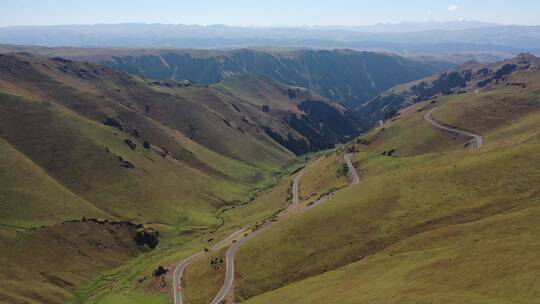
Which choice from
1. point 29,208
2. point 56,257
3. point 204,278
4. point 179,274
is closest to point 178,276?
point 179,274

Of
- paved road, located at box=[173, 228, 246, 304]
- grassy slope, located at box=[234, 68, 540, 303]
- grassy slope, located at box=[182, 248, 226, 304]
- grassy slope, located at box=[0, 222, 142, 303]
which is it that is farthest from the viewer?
grassy slope, located at box=[0, 222, 142, 303]

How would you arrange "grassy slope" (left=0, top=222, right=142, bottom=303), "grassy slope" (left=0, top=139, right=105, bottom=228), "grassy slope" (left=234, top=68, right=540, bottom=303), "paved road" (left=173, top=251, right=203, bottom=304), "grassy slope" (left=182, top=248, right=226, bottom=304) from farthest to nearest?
"grassy slope" (left=0, top=139, right=105, bottom=228)
"grassy slope" (left=0, top=222, right=142, bottom=303)
"paved road" (left=173, top=251, right=203, bottom=304)
"grassy slope" (left=182, top=248, right=226, bottom=304)
"grassy slope" (left=234, top=68, right=540, bottom=303)

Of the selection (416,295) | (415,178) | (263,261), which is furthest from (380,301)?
(415,178)

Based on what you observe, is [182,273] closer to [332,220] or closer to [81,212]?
[332,220]

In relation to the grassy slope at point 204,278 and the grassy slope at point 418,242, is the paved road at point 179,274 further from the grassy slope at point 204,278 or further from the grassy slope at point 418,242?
the grassy slope at point 418,242

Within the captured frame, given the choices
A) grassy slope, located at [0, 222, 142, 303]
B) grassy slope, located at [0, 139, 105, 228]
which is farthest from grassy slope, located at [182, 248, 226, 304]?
grassy slope, located at [0, 139, 105, 228]

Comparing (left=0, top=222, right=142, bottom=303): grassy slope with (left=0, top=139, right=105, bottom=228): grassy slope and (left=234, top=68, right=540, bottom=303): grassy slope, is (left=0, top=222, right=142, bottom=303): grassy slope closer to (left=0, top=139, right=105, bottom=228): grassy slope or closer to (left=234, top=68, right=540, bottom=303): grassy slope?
(left=0, top=139, right=105, bottom=228): grassy slope

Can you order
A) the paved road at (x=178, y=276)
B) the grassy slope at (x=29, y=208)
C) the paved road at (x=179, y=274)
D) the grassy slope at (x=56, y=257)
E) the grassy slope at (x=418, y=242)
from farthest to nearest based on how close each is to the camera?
the grassy slope at (x=29, y=208) → the grassy slope at (x=56, y=257) → the paved road at (x=179, y=274) → the paved road at (x=178, y=276) → the grassy slope at (x=418, y=242)

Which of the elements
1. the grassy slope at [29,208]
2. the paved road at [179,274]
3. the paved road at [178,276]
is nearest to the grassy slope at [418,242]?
the paved road at [178,276]

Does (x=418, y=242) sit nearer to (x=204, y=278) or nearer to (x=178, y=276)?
(x=204, y=278)
